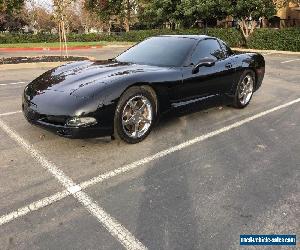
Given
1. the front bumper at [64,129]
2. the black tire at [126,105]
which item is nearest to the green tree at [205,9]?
the black tire at [126,105]

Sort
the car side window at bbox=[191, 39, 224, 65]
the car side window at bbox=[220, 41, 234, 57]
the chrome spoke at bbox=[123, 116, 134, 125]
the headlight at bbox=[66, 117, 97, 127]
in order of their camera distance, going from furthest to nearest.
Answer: the car side window at bbox=[220, 41, 234, 57], the car side window at bbox=[191, 39, 224, 65], the chrome spoke at bbox=[123, 116, 134, 125], the headlight at bbox=[66, 117, 97, 127]

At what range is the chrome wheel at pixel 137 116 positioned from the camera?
180 inches

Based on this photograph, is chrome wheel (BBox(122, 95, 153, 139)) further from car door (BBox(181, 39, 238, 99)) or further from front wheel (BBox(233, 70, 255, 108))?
front wheel (BBox(233, 70, 255, 108))

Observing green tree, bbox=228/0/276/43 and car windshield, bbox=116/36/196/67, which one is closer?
car windshield, bbox=116/36/196/67

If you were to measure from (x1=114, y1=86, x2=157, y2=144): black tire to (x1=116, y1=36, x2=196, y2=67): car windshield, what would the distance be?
0.76 meters

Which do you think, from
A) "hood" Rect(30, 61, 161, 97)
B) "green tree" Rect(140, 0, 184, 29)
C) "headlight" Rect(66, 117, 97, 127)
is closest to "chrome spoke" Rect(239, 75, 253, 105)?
"hood" Rect(30, 61, 161, 97)

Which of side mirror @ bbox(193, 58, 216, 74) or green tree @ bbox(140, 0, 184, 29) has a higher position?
green tree @ bbox(140, 0, 184, 29)

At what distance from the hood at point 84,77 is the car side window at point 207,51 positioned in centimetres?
78

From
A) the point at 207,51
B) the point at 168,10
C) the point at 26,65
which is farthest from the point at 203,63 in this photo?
the point at 168,10

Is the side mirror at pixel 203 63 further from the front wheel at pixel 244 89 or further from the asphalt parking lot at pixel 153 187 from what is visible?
the front wheel at pixel 244 89

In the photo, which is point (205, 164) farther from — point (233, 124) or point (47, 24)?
point (47, 24)

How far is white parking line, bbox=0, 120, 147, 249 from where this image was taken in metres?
2.74

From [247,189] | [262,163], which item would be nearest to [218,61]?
[262,163]

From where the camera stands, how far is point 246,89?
22.5ft
